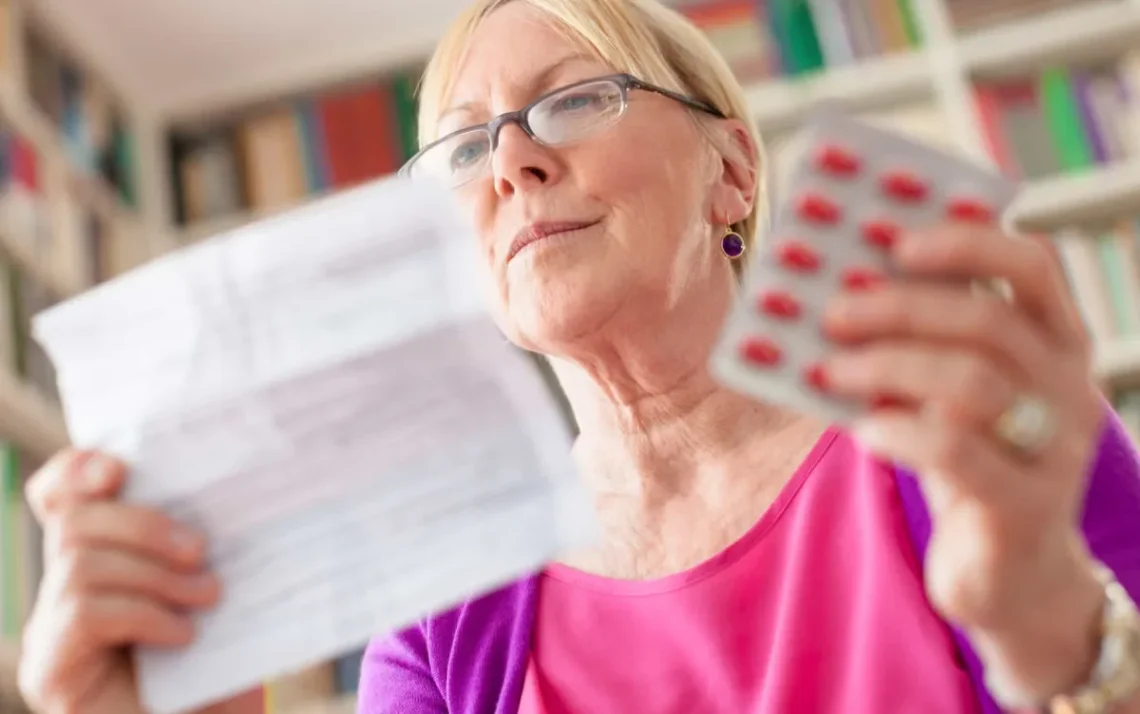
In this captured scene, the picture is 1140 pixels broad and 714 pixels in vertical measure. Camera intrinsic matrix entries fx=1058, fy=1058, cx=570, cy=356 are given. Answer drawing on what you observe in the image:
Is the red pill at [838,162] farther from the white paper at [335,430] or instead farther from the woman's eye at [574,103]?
the woman's eye at [574,103]

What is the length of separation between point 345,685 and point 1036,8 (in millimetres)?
1948

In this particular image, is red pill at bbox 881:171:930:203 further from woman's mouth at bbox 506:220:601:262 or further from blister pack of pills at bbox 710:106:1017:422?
woman's mouth at bbox 506:220:601:262

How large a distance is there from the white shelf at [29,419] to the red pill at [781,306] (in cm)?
159

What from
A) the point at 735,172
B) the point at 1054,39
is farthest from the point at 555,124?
the point at 1054,39

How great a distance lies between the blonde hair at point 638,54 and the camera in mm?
932

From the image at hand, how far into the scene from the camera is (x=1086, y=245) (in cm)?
204

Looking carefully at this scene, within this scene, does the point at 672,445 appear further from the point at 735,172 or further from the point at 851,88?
the point at 851,88

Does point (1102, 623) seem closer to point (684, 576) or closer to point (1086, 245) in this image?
point (684, 576)

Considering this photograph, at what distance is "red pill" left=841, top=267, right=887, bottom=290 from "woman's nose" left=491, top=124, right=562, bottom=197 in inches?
15.7

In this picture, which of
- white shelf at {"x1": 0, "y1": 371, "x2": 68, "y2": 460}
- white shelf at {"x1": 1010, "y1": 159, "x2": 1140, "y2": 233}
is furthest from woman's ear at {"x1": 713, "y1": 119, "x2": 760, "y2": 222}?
white shelf at {"x1": 0, "y1": 371, "x2": 68, "y2": 460}

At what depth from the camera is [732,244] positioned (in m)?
1.02

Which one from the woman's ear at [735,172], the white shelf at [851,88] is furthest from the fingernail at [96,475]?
the white shelf at [851,88]

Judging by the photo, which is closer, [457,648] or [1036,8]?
[457,648]

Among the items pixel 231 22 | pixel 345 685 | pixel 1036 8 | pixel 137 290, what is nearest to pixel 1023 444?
pixel 137 290
